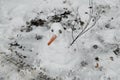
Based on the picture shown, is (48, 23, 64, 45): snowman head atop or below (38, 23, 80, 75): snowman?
atop

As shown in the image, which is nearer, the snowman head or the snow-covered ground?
the snow-covered ground

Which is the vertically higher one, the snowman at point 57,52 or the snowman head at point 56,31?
the snowman head at point 56,31

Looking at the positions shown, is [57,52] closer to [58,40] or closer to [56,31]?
[58,40]

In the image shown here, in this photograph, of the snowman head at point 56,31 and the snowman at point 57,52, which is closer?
the snowman at point 57,52

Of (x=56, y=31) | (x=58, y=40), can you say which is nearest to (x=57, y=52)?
(x=58, y=40)

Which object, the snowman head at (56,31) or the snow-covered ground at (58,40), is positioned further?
the snowman head at (56,31)
